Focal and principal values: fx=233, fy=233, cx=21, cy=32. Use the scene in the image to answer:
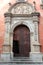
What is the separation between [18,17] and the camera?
16203 millimetres

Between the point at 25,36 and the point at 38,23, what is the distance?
1292 millimetres

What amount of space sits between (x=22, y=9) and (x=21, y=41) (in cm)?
224

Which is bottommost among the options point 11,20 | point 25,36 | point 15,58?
point 15,58

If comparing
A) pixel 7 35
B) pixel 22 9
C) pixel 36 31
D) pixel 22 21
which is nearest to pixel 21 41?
pixel 7 35

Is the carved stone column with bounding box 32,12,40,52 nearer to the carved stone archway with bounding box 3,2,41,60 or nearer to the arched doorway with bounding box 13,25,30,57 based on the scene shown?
the carved stone archway with bounding box 3,2,41,60

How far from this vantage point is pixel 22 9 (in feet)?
53.4

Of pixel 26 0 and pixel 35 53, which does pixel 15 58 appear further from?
pixel 26 0

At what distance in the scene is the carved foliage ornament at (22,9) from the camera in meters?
16.2

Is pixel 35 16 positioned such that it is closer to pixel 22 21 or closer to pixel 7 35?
pixel 22 21

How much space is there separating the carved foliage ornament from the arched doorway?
1.06 m

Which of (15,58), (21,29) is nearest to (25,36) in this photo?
(21,29)

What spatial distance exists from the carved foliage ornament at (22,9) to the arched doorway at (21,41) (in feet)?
3.46

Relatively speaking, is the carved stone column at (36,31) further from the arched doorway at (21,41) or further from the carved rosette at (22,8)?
the arched doorway at (21,41)

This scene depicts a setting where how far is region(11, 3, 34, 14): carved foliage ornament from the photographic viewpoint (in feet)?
53.3
